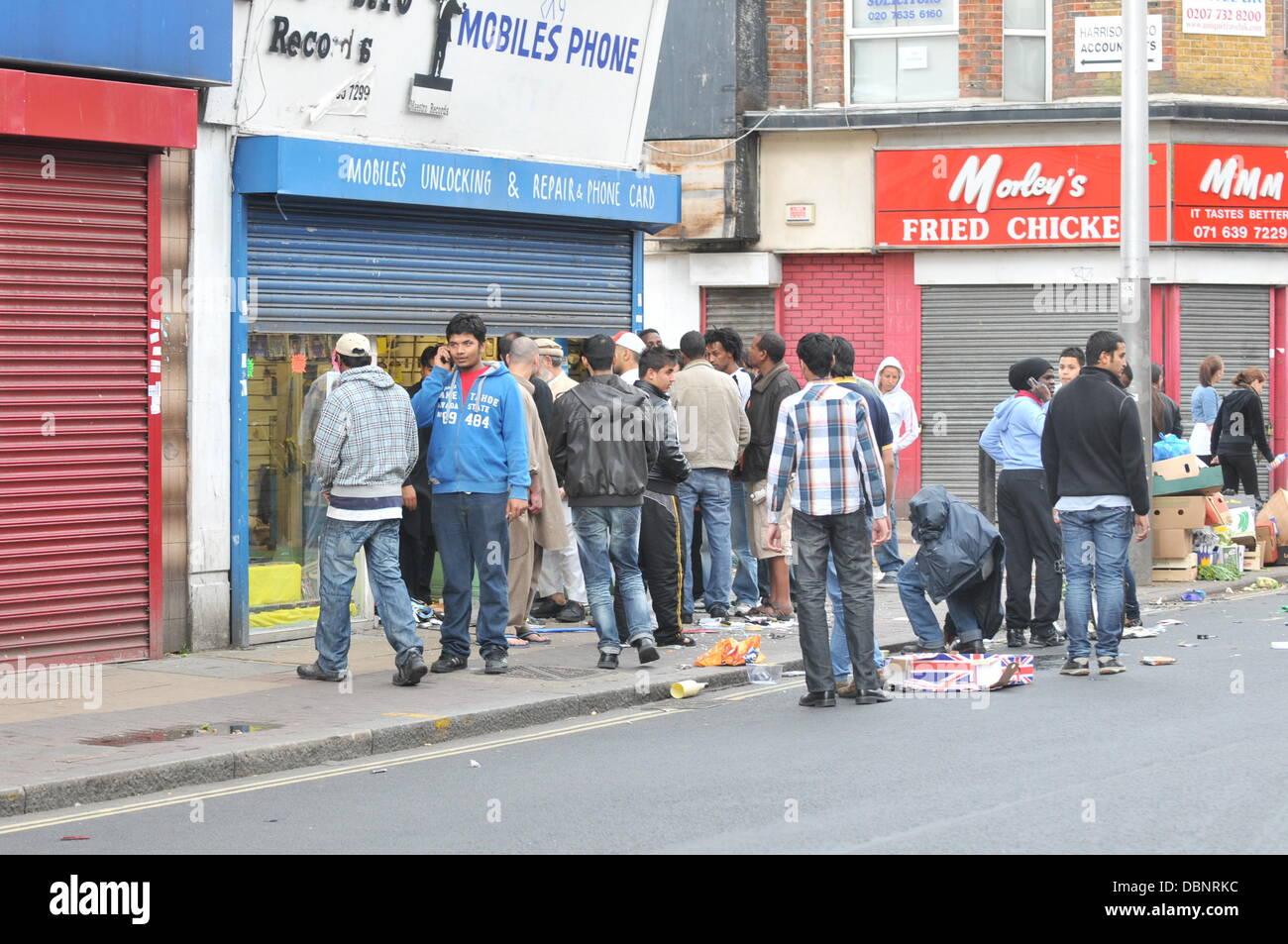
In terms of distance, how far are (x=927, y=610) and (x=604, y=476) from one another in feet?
7.50

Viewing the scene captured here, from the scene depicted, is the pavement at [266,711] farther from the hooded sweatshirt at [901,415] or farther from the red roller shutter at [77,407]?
the hooded sweatshirt at [901,415]

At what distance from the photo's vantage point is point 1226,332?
68.6 ft

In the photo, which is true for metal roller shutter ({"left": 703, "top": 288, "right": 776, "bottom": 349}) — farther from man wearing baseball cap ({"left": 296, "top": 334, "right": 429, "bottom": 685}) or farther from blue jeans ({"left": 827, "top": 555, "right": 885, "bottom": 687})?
man wearing baseball cap ({"left": 296, "top": 334, "right": 429, "bottom": 685})

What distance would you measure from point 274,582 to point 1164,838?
7341 mm

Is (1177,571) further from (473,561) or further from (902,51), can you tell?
(902,51)

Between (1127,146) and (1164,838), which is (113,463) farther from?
(1127,146)

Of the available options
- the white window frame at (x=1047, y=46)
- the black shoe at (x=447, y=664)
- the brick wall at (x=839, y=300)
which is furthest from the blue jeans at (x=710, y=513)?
the white window frame at (x=1047, y=46)

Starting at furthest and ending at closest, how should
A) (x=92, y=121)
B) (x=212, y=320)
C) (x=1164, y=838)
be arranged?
(x=212, y=320), (x=92, y=121), (x=1164, y=838)

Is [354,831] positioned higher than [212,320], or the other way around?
[212,320]

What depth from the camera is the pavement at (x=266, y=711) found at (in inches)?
320

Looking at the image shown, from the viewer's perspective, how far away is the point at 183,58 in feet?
36.7

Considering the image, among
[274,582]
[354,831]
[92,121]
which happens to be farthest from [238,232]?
[354,831]

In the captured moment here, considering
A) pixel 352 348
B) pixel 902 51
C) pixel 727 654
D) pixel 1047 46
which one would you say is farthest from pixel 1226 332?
pixel 352 348

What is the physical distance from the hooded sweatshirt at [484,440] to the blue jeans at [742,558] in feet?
10.4
